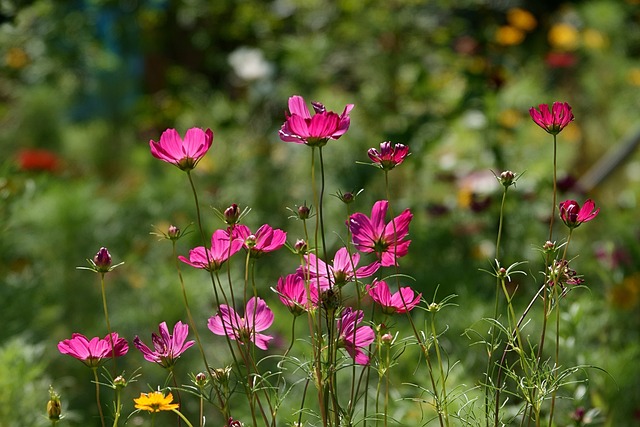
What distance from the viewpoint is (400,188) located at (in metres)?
3.64

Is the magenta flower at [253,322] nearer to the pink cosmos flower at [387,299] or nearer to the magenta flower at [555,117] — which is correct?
the pink cosmos flower at [387,299]

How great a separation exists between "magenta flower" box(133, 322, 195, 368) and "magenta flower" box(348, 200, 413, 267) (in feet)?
0.59

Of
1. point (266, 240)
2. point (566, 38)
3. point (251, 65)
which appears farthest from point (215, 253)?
point (566, 38)

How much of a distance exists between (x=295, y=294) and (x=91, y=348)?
0.19 meters

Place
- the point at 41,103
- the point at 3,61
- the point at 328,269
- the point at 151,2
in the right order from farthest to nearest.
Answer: the point at 41,103 < the point at 151,2 < the point at 3,61 < the point at 328,269

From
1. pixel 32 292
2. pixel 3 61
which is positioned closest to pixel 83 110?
pixel 3 61

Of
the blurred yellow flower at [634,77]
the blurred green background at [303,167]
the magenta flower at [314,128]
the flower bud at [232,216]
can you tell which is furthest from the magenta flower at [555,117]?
the blurred yellow flower at [634,77]

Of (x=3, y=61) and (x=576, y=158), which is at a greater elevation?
(x=3, y=61)

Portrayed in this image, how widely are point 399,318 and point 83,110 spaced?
14.9 ft

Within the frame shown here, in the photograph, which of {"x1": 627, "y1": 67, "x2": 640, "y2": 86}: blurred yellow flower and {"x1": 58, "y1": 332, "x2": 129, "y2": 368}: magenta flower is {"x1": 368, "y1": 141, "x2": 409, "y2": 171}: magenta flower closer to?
{"x1": 58, "y1": 332, "x2": 129, "y2": 368}: magenta flower

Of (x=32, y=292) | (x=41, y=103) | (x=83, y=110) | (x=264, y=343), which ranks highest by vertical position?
(x=264, y=343)

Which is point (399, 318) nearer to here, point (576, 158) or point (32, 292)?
point (32, 292)

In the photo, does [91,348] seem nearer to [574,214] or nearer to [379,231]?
[379,231]

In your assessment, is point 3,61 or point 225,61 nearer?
point 3,61
